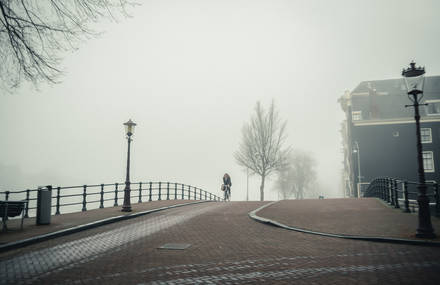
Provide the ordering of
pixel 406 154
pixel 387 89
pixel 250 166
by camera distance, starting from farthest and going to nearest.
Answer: pixel 387 89
pixel 406 154
pixel 250 166

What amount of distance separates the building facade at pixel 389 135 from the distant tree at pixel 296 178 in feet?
51.8

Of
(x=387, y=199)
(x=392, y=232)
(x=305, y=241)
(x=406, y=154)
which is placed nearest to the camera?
(x=305, y=241)

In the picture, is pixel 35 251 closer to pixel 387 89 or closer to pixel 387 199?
pixel 387 199

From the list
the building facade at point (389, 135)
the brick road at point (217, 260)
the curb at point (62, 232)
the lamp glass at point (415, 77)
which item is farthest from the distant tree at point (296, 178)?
the brick road at point (217, 260)

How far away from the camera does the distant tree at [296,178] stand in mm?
58688

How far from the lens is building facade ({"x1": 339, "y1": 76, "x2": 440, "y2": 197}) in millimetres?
39188

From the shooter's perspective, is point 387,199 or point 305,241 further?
point 387,199

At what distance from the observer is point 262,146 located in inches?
1326

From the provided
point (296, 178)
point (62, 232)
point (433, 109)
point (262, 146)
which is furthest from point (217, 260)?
point (296, 178)

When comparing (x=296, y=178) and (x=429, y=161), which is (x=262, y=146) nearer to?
(x=429, y=161)

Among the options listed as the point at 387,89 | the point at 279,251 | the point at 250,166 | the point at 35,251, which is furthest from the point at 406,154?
the point at 35,251

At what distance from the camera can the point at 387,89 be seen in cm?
4631

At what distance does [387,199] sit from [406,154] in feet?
99.7

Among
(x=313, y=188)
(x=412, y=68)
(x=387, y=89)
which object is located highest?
(x=387, y=89)
